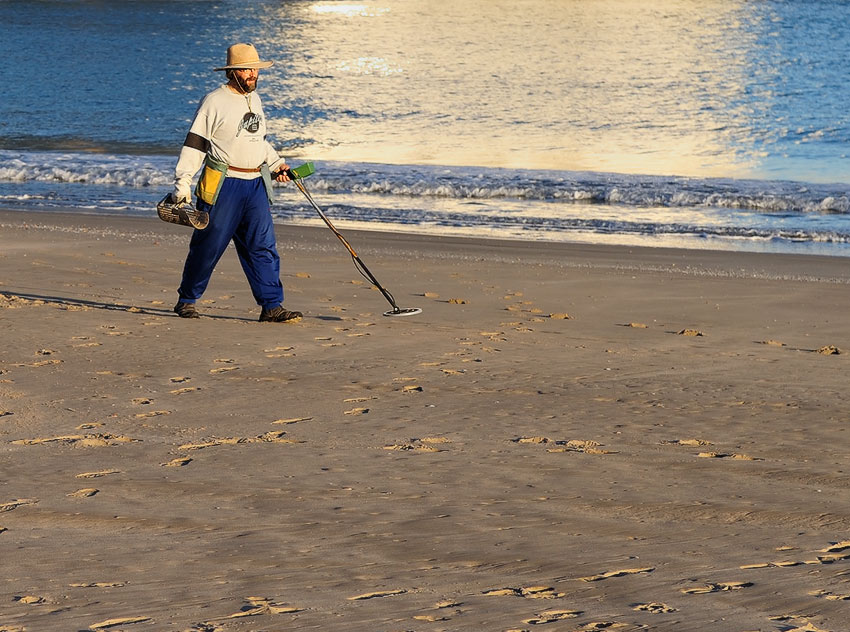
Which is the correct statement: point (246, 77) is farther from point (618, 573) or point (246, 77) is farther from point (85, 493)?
point (618, 573)

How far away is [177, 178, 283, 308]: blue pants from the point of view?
23.5 ft

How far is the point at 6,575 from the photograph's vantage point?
3.30 metres

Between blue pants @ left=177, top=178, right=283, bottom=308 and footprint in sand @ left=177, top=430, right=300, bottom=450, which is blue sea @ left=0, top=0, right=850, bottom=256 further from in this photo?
footprint in sand @ left=177, top=430, right=300, bottom=450

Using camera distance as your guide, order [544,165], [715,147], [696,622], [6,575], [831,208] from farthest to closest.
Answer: [715,147] < [544,165] < [831,208] < [6,575] < [696,622]

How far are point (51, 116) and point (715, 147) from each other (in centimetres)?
1575

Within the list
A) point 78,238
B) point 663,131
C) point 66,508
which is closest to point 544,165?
point 663,131

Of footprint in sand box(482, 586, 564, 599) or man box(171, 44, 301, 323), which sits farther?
man box(171, 44, 301, 323)

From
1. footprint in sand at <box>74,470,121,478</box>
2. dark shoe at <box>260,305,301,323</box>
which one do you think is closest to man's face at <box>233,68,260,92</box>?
dark shoe at <box>260,305,301,323</box>

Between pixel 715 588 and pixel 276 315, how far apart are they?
449 cm

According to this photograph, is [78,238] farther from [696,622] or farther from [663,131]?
[663,131]

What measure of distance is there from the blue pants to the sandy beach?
0.26 metres

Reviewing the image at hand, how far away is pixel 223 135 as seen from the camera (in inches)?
277

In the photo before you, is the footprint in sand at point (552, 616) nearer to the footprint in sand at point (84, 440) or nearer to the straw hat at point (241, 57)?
the footprint in sand at point (84, 440)

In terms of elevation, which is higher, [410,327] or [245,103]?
[245,103]
